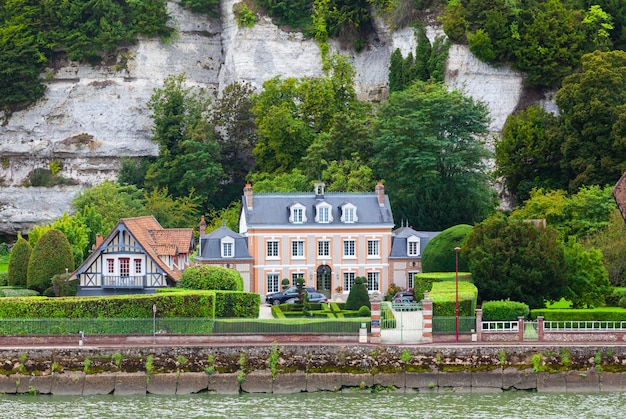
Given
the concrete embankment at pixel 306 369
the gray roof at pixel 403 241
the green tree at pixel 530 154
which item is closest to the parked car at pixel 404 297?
the gray roof at pixel 403 241

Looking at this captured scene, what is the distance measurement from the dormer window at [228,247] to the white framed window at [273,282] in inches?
87.5

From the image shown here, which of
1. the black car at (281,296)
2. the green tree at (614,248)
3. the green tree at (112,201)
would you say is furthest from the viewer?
the green tree at (112,201)

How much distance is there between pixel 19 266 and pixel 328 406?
24.7m

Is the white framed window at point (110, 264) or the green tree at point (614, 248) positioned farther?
the green tree at point (614, 248)

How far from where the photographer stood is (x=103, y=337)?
225ft

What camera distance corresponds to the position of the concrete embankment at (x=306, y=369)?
219ft

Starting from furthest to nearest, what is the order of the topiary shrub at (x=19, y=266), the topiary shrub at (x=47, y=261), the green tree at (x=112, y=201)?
the green tree at (x=112, y=201)
the topiary shrub at (x=19, y=266)
the topiary shrub at (x=47, y=261)

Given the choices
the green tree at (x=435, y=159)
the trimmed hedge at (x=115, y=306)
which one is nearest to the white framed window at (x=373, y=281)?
the green tree at (x=435, y=159)

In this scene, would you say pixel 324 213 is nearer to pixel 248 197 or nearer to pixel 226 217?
pixel 248 197

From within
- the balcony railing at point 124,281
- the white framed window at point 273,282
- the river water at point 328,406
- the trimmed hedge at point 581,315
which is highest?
the white framed window at point 273,282

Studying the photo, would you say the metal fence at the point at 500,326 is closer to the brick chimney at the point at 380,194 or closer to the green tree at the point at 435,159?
the brick chimney at the point at 380,194

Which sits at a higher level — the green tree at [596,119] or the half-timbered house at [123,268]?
the green tree at [596,119]

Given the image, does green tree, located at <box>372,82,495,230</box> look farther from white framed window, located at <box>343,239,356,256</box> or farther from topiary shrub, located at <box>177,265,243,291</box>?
topiary shrub, located at <box>177,265,243,291</box>

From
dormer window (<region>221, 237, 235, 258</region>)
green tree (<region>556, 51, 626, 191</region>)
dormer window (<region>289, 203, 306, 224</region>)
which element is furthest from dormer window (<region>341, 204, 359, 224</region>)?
green tree (<region>556, 51, 626, 191</region>)
